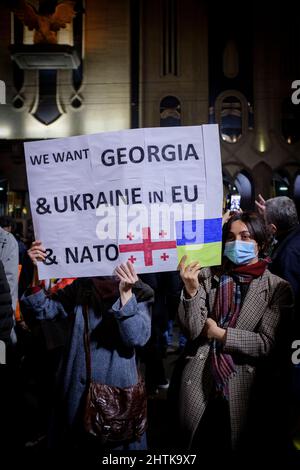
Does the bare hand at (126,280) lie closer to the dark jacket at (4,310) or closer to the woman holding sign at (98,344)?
the woman holding sign at (98,344)

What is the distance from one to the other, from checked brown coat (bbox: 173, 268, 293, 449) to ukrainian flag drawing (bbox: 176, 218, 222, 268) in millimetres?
194

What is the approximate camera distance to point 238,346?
2402 mm

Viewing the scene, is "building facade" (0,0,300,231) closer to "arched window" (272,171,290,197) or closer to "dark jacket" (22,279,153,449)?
"arched window" (272,171,290,197)

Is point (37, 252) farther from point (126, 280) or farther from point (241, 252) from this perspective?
point (241, 252)

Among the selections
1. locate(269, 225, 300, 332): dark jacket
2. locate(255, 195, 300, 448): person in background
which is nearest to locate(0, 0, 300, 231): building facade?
locate(255, 195, 300, 448): person in background

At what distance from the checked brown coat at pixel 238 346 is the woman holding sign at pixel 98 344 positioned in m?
0.27

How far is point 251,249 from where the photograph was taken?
2.57 m

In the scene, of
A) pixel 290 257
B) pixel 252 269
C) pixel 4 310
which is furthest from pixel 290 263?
pixel 4 310

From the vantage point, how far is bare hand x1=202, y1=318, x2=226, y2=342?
8.01 ft

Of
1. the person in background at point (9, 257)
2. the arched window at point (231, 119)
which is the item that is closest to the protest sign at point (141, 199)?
the person in background at point (9, 257)

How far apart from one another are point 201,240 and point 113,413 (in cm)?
102

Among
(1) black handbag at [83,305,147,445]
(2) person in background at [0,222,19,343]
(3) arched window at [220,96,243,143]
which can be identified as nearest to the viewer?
(1) black handbag at [83,305,147,445]
